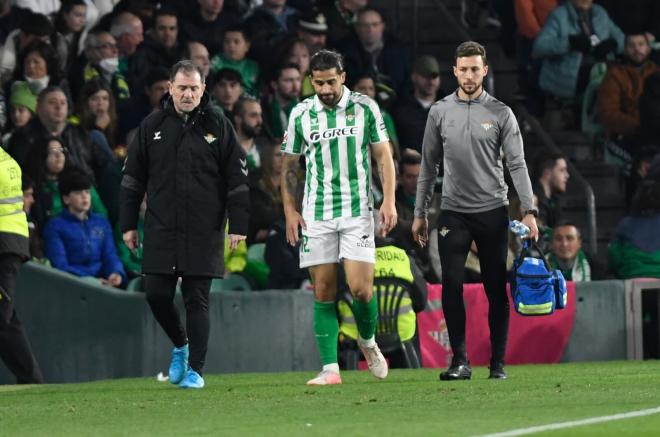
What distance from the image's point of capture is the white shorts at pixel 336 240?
40.5ft

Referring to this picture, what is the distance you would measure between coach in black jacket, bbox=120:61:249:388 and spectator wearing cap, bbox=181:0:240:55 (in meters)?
7.79

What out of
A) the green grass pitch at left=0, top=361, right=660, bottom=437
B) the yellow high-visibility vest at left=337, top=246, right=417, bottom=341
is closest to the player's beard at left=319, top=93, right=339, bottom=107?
the green grass pitch at left=0, top=361, right=660, bottom=437

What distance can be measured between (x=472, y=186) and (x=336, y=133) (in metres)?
0.97

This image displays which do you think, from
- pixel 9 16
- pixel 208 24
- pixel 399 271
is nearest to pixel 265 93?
pixel 208 24

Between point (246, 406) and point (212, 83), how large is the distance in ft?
29.3

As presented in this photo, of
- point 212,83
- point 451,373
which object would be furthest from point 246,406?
point 212,83

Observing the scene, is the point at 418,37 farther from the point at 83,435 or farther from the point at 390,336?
the point at 83,435

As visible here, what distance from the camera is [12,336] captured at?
14.6 meters

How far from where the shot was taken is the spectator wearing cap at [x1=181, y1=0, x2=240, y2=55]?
20359mm

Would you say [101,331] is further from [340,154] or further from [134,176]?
[340,154]

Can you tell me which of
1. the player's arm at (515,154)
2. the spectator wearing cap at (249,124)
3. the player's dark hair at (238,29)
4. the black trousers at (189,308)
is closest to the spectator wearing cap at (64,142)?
the spectator wearing cap at (249,124)

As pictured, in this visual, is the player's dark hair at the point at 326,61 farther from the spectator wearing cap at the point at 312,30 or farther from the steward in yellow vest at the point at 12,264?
the spectator wearing cap at the point at 312,30

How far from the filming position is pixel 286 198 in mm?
12617

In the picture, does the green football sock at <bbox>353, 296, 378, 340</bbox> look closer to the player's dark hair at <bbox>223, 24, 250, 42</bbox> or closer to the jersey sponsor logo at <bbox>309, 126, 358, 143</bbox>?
the jersey sponsor logo at <bbox>309, 126, 358, 143</bbox>
